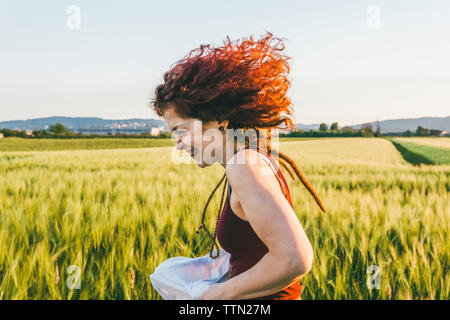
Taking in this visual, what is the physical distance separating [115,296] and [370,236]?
61.1 inches

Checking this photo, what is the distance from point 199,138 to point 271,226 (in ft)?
1.21

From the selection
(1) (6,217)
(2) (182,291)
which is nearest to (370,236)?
(2) (182,291)

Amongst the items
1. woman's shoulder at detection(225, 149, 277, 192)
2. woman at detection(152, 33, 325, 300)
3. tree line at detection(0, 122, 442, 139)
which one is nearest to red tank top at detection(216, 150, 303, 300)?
woman at detection(152, 33, 325, 300)

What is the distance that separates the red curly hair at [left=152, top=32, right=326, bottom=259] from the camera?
3.32 ft

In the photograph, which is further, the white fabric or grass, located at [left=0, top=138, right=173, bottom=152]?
grass, located at [left=0, top=138, right=173, bottom=152]

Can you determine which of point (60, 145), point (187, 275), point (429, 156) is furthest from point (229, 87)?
point (60, 145)

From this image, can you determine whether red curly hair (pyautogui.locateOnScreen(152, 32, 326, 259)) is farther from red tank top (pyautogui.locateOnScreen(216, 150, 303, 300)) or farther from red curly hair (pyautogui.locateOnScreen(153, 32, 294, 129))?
red tank top (pyautogui.locateOnScreen(216, 150, 303, 300))

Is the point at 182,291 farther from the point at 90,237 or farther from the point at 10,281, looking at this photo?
the point at 90,237

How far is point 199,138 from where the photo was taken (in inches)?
40.2

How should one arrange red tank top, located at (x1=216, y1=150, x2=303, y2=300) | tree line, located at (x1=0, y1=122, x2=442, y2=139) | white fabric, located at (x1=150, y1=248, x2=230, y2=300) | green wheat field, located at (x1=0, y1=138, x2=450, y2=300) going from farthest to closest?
tree line, located at (x1=0, y1=122, x2=442, y2=139), green wheat field, located at (x1=0, y1=138, x2=450, y2=300), white fabric, located at (x1=150, y1=248, x2=230, y2=300), red tank top, located at (x1=216, y1=150, x2=303, y2=300)

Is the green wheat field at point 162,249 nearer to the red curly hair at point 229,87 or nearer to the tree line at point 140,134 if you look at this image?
the red curly hair at point 229,87

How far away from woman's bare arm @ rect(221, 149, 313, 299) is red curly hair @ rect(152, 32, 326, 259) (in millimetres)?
228

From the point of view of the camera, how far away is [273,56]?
1127 millimetres

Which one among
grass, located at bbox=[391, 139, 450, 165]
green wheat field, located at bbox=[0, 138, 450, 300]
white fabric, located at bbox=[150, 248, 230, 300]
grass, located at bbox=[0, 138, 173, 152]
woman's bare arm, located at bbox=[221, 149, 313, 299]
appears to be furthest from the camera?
grass, located at bbox=[0, 138, 173, 152]
